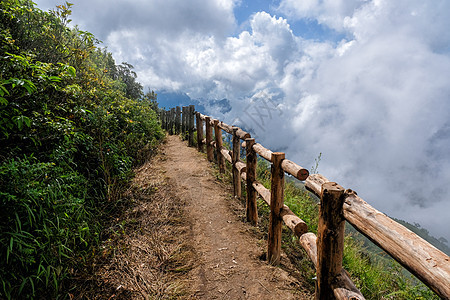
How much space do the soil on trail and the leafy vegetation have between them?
48cm

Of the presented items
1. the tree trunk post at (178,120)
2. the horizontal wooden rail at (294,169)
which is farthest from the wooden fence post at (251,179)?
the tree trunk post at (178,120)

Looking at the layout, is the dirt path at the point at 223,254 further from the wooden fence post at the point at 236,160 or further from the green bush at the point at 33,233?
the green bush at the point at 33,233

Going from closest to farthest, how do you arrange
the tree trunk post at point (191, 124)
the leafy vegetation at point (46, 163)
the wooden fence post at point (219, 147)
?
1. the leafy vegetation at point (46, 163)
2. the wooden fence post at point (219, 147)
3. the tree trunk post at point (191, 124)

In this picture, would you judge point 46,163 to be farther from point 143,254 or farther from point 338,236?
point 338,236

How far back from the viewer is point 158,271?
2924mm

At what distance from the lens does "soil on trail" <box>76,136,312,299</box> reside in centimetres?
266

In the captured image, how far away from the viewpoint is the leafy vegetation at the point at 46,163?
2.31 metres

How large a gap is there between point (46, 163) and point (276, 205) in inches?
119

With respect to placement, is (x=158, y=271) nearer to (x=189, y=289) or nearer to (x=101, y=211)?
(x=189, y=289)

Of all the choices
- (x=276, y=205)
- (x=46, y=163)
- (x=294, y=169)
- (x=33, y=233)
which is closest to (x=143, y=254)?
(x=33, y=233)

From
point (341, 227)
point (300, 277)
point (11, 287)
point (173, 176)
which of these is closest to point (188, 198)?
point (173, 176)

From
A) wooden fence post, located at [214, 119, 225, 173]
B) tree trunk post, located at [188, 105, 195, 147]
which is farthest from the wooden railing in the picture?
tree trunk post, located at [188, 105, 195, 147]

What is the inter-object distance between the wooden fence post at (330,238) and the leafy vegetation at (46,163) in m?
2.64

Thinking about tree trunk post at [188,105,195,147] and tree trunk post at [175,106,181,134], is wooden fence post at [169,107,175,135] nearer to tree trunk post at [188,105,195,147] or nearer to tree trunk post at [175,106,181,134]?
tree trunk post at [175,106,181,134]
